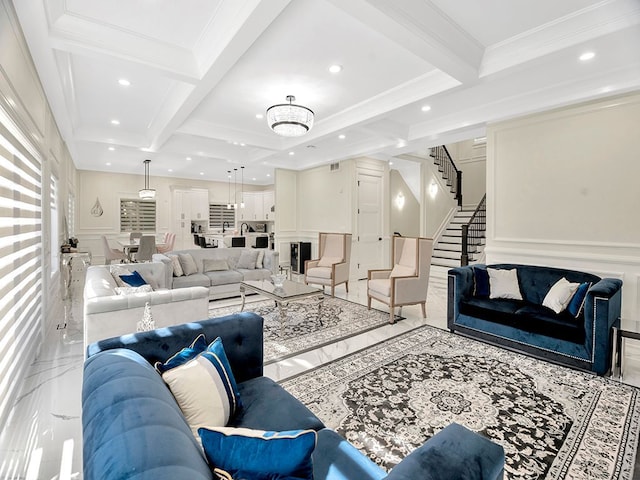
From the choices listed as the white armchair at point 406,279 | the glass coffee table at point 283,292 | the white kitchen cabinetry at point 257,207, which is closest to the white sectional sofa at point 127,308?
the glass coffee table at point 283,292

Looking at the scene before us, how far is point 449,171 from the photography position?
30.0 feet

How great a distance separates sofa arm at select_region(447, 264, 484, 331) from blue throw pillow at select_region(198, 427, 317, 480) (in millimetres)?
3304

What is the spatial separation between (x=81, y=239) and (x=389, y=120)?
9.17 metres

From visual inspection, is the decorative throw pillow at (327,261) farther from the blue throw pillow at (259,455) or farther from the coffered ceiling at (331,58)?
the blue throw pillow at (259,455)

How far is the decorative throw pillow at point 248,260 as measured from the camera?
597cm

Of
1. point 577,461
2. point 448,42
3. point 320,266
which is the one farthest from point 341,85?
point 577,461

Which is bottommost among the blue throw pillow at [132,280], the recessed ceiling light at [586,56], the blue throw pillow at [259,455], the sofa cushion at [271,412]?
the sofa cushion at [271,412]

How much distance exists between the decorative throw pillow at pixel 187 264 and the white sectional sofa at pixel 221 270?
0.04 m

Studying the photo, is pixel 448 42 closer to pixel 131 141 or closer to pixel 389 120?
pixel 389 120

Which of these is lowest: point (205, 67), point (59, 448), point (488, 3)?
point (59, 448)

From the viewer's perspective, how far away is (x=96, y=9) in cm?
254

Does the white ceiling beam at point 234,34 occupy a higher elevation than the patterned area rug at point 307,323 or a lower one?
higher

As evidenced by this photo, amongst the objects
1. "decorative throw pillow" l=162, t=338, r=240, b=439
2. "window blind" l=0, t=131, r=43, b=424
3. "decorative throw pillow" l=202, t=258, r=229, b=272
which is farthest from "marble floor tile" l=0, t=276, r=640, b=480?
"decorative throw pillow" l=202, t=258, r=229, b=272

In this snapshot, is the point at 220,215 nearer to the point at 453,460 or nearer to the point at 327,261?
the point at 327,261
